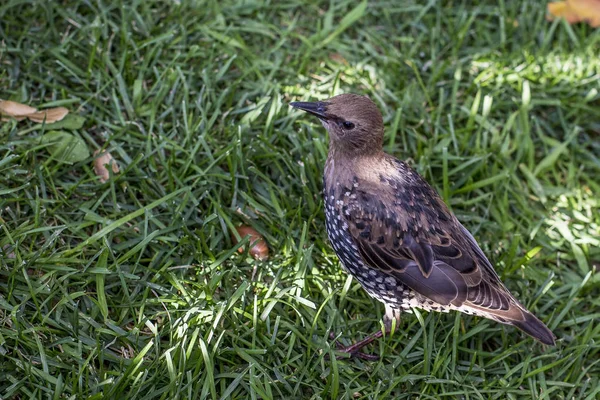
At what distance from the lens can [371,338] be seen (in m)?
3.92

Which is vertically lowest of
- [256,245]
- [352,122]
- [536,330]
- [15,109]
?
[256,245]

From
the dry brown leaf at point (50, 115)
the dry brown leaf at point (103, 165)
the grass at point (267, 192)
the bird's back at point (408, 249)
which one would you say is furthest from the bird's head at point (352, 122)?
the dry brown leaf at point (50, 115)

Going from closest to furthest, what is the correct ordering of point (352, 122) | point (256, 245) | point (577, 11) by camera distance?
1. point (352, 122)
2. point (256, 245)
3. point (577, 11)

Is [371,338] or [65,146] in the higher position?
[65,146]

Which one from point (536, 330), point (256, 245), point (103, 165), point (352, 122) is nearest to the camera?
point (536, 330)

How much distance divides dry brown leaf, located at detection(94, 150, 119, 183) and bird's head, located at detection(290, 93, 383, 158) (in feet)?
3.86

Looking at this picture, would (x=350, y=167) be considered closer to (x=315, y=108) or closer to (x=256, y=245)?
(x=315, y=108)

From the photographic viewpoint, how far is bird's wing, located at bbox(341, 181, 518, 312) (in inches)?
143

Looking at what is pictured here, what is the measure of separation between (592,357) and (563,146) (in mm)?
1515

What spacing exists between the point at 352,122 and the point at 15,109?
2.02 m

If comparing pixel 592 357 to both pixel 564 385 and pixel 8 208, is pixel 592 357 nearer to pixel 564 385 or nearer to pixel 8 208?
pixel 564 385

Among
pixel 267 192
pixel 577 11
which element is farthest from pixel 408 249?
pixel 577 11

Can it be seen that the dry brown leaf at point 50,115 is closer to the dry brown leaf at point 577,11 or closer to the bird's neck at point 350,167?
the bird's neck at point 350,167

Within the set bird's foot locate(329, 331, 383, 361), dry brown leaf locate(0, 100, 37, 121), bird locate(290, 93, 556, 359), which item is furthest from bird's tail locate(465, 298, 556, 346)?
dry brown leaf locate(0, 100, 37, 121)
